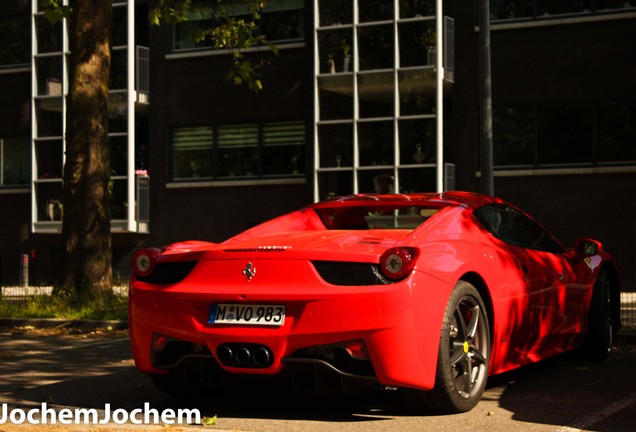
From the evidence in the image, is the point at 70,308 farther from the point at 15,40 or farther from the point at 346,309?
the point at 15,40

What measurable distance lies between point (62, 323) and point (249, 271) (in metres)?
8.18

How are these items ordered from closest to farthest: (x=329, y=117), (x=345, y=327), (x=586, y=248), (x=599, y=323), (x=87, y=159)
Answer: (x=345, y=327)
(x=586, y=248)
(x=599, y=323)
(x=87, y=159)
(x=329, y=117)

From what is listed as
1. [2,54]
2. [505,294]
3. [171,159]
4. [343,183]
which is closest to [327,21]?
[343,183]

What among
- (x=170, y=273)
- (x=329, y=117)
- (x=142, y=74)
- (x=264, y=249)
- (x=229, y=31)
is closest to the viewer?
(x=264, y=249)

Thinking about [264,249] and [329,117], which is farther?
[329,117]

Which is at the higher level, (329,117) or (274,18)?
(274,18)

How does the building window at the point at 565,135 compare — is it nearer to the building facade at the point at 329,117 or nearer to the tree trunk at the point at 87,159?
the building facade at the point at 329,117

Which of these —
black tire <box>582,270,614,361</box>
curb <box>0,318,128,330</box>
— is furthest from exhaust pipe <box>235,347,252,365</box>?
curb <box>0,318,128,330</box>

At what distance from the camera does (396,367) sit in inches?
259

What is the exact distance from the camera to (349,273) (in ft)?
22.2

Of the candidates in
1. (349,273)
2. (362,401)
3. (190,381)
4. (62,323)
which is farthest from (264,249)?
(62,323)

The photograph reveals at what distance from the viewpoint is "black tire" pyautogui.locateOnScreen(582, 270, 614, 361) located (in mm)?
9555

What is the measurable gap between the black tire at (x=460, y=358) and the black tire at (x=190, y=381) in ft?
Result: 3.93

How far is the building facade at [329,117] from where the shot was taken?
24594 millimetres
